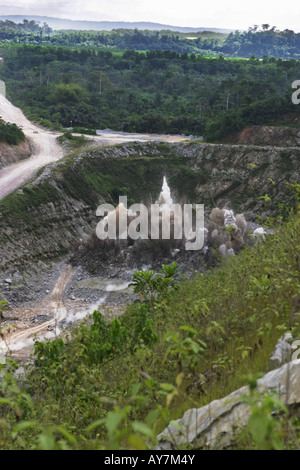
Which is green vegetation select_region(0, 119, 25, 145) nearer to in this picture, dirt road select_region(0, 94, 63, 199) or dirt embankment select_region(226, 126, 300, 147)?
dirt road select_region(0, 94, 63, 199)

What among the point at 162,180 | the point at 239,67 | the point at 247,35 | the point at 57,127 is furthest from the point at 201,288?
the point at 247,35

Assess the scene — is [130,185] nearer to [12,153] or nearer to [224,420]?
[12,153]

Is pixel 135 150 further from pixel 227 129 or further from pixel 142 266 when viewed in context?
pixel 142 266

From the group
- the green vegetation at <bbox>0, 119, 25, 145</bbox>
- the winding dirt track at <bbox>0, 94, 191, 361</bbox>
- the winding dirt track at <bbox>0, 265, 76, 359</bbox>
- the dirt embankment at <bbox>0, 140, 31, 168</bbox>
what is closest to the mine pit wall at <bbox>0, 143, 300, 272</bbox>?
the winding dirt track at <bbox>0, 94, 191, 361</bbox>

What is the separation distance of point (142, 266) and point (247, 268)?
799 inches

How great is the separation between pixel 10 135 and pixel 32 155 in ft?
7.47

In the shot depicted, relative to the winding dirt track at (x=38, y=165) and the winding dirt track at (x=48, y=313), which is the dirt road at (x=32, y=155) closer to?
the winding dirt track at (x=38, y=165)

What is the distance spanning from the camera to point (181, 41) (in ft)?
524

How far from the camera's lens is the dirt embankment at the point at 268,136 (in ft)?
145

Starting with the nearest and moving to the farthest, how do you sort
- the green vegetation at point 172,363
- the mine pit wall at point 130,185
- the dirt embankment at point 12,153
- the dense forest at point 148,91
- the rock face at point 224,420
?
the rock face at point 224,420
the green vegetation at point 172,363
the mine pit wall at point 130,185
the dirt embankment at point 12,153
the dense forest at point 148,91

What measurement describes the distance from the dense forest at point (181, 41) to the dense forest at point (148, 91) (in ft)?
174


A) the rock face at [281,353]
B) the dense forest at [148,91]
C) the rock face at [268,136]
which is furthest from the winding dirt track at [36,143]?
the rock face at [281,353]

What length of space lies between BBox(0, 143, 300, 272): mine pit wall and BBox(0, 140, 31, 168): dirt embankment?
11.0ft

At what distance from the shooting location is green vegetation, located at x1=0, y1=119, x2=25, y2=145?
41.0 meters
